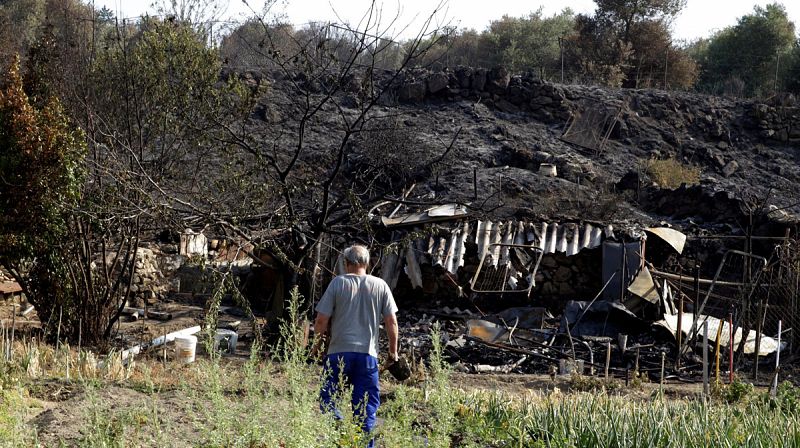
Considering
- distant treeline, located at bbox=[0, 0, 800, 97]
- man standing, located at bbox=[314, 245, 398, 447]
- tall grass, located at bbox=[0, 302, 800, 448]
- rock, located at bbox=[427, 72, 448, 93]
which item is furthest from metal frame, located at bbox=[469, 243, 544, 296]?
distant treeline, located at bbox=[0, 0, 800, 97]

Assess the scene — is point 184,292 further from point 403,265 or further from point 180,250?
point 403,265

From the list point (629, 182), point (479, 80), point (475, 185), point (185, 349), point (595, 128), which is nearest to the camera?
point (185, 349)

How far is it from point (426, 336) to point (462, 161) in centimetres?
907

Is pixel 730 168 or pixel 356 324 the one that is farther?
pixel 730 168

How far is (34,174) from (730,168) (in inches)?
721

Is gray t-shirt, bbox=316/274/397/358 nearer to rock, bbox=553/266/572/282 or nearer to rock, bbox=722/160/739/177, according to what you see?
rock, bbox=553/266/572/282

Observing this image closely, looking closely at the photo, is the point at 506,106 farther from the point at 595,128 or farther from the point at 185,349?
the point at 185,349

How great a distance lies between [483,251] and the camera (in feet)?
46.6

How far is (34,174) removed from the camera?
916cm

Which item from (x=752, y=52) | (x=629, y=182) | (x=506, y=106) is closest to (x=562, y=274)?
(x=629, y=182)

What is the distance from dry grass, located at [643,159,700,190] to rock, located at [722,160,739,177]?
0.90m

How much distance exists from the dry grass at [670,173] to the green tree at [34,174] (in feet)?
48.4

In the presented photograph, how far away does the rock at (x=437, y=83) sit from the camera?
24.8 metres

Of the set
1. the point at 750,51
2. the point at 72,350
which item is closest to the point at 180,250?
the point at 72,350
